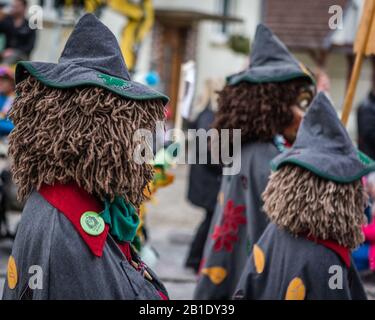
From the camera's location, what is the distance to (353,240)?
3197mm

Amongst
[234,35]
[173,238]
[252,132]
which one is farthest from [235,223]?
[234,35]

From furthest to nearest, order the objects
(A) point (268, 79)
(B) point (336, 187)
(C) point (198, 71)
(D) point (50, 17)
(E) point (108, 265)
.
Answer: (C) point (198, 71) → (D) point (50, 17) → (A) point (268, 79) → (B) point (336, 187) → (E) point (108, 265)

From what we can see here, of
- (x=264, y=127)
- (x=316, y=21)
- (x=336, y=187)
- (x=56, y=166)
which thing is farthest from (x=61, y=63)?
(x=316, y=21)

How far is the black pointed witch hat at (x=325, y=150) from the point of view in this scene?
314 cm

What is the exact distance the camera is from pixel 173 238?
25.6ft

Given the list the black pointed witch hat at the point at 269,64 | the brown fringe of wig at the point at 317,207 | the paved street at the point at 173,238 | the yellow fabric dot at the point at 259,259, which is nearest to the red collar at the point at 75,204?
the brown fringe of wig at the point at 317,207

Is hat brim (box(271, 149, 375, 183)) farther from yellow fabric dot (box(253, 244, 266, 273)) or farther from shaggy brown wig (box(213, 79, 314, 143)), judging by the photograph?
shaggy brown wig (box(213, 79, 314, 143))

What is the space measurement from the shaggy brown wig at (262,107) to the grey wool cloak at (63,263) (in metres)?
2.09

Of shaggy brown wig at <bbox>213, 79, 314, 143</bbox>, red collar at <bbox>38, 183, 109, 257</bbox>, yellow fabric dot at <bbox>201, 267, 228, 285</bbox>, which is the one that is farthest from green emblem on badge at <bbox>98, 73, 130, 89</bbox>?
yellow fabric dot at <bbox>201, 267, 228, 285</bbox>

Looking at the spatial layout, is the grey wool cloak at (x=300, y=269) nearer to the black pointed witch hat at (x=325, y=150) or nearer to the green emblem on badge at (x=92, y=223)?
the black pointed witch hat at (x=325, y=150)

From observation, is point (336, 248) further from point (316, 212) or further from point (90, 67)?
point (90, 67)

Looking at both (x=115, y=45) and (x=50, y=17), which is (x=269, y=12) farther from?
(x=115, y=45)

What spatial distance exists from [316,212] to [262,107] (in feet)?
4.15
